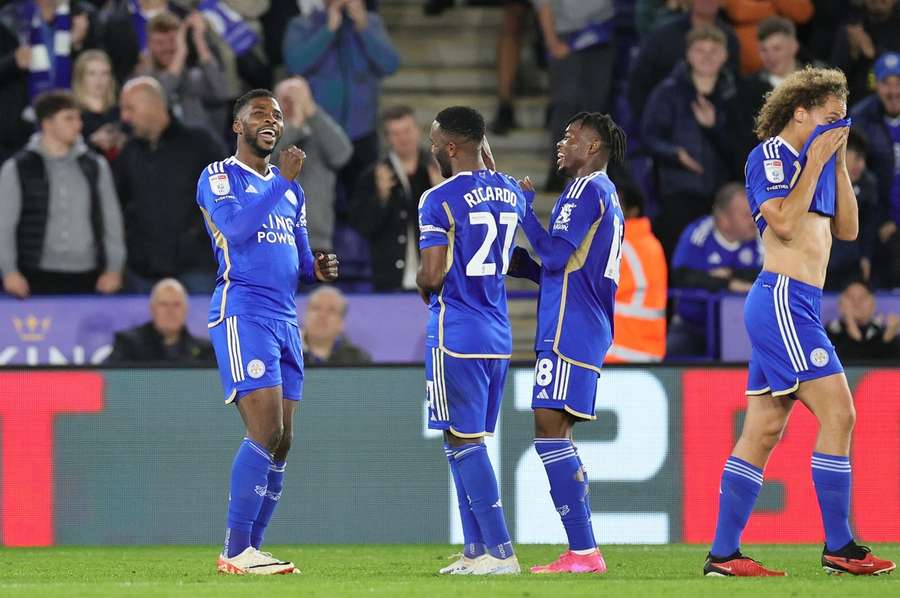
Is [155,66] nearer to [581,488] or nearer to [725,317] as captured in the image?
[725,317]

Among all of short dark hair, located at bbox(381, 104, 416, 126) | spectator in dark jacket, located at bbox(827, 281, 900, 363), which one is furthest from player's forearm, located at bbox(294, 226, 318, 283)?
spectator in dark jacket, located at bbox(827, 281, 900, 363)

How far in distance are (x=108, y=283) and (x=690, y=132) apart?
15.5ft

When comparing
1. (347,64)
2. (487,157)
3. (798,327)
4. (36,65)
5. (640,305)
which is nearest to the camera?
(798,327)

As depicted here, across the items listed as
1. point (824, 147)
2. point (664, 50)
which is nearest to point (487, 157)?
point (824, 147)

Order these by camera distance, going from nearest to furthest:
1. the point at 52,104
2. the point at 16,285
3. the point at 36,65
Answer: the point at 16,285
the point at 52,104
the point at 36,65

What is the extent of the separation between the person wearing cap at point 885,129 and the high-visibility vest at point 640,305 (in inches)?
114

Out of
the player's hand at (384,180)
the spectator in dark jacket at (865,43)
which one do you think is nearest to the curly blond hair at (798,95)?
the player's hand at (384,180)

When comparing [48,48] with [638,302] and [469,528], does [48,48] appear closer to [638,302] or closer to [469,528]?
[638,302]

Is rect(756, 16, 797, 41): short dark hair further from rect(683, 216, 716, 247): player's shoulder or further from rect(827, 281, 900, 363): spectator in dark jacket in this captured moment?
rect(827, 281, 900, 363): spectator in dark jacket

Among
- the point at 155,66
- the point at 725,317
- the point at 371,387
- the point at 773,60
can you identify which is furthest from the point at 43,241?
the point at 773,60

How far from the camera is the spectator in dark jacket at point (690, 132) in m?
13.4

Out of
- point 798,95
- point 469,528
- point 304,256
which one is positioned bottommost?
point 469,528

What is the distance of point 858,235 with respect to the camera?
12.6 metres

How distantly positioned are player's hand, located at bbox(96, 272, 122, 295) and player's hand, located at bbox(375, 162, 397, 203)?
2035 mm
